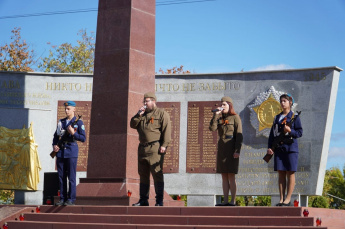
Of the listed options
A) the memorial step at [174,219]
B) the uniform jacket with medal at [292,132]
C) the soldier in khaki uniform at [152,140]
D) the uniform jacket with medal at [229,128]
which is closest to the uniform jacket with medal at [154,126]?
the soldier in khaki uniform at [152,140]

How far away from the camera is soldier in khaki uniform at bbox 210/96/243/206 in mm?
10406

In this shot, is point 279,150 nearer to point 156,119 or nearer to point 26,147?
point 156,119

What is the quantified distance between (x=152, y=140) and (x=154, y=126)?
0.73 ft

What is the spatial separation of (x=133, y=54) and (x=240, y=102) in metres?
3.85

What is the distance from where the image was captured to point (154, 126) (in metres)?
10.7

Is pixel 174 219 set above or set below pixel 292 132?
below

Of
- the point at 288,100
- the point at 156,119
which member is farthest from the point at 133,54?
the point at 288,100

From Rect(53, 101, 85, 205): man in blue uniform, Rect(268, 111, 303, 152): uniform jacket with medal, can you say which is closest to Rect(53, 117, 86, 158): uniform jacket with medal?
Rect(53, 101, 85, 205): man in blue uniform

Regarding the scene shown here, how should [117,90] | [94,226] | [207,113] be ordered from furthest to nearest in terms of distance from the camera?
[207,113] < [117,90] < [94,226]

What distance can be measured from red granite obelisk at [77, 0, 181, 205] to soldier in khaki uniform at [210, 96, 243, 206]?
1766 mm

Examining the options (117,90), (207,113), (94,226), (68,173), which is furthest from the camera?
(207,113)

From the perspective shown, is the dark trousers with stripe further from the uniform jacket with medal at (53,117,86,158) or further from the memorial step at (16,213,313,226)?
the memorial step at (16,213,313,226)

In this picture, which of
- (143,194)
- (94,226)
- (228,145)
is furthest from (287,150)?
(94,226)

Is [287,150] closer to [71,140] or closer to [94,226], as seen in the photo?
[94,226]
